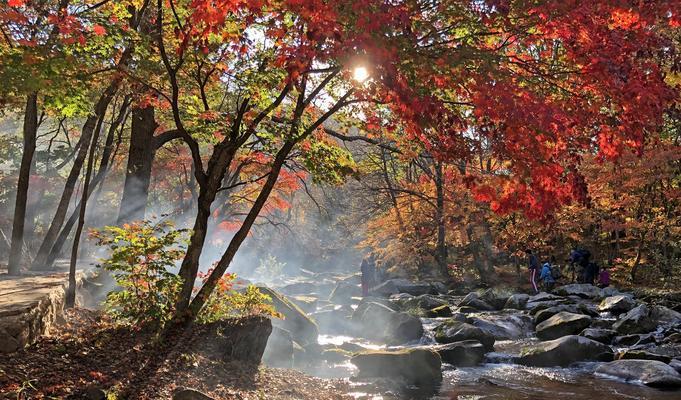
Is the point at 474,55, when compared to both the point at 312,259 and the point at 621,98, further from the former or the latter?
the point at 312,259

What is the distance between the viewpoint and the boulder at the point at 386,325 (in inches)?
538

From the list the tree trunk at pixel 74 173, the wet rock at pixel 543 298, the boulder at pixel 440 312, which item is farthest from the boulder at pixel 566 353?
the tree trunk at pixel 74 173

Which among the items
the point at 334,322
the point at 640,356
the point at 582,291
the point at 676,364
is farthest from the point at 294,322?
the point at 582,291

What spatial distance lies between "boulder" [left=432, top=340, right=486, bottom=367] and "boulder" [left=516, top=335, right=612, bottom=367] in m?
0.80

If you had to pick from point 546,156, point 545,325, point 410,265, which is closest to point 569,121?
point 546,156

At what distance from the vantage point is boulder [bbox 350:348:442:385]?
376 inches

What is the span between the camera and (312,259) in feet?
162

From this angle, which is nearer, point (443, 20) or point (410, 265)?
point (443, 20)

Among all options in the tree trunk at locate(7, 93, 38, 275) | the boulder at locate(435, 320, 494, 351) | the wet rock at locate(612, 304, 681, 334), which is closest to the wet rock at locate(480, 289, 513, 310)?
the boulder at locate(435, 320, 494, 351)

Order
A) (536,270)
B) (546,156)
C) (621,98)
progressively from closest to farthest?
(621,98) → (546,156) → (536,270)

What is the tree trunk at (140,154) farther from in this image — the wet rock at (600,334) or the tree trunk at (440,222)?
the tree trunk at (440,222)

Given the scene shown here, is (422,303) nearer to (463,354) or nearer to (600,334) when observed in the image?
(600,334)

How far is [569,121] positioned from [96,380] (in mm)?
6146

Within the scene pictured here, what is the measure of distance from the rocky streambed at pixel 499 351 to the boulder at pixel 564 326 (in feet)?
0.08
